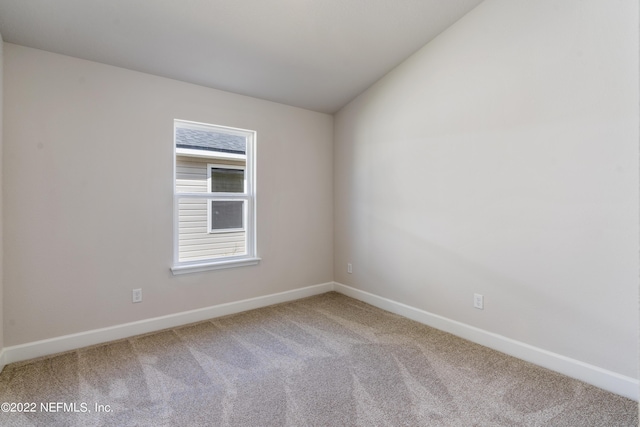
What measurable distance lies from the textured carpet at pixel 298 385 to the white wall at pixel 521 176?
17.0 inches

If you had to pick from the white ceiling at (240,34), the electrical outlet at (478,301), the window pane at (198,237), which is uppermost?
the white ceiling at (240,34)

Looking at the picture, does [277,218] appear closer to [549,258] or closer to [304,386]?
[304,386]

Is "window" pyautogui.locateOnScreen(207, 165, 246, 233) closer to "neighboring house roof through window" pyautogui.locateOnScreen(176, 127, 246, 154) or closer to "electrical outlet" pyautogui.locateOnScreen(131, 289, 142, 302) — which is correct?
"neighboring house roof through window" pyautogui.locateOnScreen(176, 127, 246, 154)

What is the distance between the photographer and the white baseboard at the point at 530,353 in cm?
194

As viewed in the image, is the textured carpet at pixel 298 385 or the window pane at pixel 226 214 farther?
the window pane at pixel 226 214

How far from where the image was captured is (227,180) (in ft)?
11.3

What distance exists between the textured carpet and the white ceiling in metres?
2.36

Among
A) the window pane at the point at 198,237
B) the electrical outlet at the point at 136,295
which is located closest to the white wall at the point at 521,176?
the window pane at the point at 198,237

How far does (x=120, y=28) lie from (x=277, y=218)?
220 centimetres

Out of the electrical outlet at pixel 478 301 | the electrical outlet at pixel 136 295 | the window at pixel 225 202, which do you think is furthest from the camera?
the window at pixel 225 202

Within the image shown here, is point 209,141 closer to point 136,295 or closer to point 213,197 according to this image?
point 213,197

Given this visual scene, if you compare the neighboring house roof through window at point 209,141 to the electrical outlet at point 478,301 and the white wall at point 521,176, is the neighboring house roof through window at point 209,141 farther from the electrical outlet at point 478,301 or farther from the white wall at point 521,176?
the electrical outlet at point 478,301

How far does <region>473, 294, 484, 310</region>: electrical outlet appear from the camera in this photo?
2.63 metres

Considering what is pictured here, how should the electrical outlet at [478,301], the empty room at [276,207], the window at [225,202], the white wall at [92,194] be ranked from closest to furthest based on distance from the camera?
the empty room at [276,207] → the white wall at [92,194] → the electrical outlet at [478,301] → the window at [225,202]
